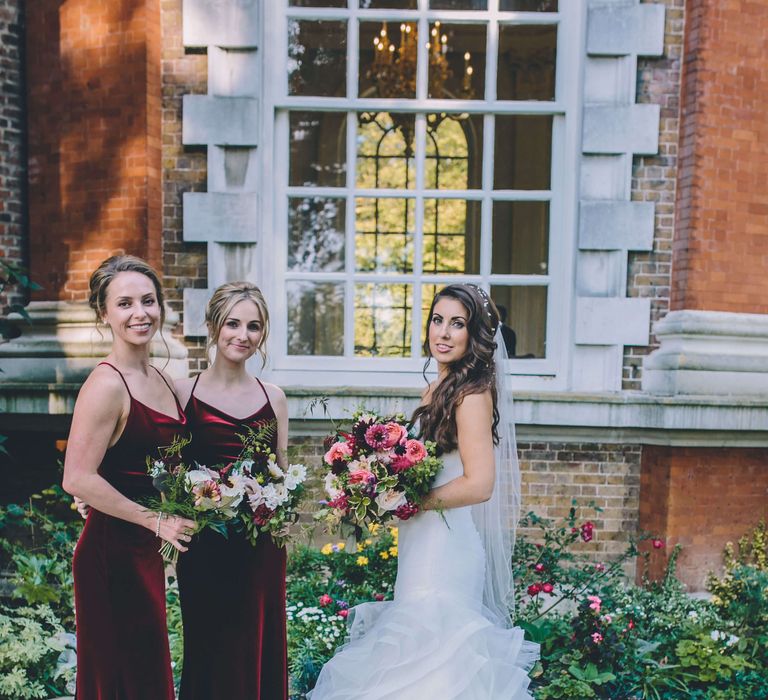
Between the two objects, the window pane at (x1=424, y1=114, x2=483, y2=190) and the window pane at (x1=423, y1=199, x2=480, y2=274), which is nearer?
the window pane at (x1=424, y1=114, x2=483, y2=190)

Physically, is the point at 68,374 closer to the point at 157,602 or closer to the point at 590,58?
the point at 157,602

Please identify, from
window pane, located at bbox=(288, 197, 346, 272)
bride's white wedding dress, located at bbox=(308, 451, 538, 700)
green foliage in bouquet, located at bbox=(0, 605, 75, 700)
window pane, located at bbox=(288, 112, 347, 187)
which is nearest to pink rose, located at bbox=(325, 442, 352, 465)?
bride's white wedding dress, located at bbox=(308, 451, 538, 700)

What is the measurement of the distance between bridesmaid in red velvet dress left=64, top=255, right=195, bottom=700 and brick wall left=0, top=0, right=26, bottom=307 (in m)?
3.60

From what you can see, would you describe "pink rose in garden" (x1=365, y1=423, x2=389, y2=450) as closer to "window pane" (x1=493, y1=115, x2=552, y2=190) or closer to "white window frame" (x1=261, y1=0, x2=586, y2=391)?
"white window frame" (x1=261, y1=0, x2=586, y2=391)

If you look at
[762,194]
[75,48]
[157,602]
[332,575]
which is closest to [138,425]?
[157,602]

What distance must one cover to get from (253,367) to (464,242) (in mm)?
3145

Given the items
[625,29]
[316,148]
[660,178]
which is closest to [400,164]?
[316,148]

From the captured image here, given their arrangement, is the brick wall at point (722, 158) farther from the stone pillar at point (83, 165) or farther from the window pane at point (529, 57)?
the stone pillar at point (83, 165)

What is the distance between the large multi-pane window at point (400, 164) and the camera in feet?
17.6

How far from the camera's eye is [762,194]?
5.18 meters

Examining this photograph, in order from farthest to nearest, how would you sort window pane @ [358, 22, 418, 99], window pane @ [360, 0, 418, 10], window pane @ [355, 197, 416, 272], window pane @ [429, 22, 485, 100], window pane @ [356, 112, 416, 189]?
window pane @ [356, 112, 416, 189] → window pane @ [355, 197, 416, 272] → window pane @ [429, 22, 485, 100] → window pane @ [358, 22, 418, 99] → window pane @ [360, 0, 418, 10]

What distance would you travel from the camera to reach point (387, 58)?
21.9 feet

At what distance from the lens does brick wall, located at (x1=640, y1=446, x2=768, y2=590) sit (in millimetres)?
5059

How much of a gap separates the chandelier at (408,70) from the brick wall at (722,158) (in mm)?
2441
